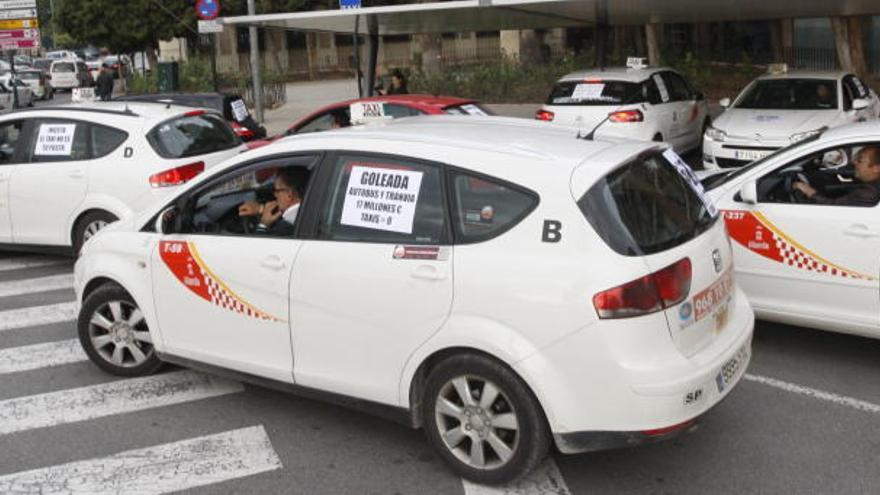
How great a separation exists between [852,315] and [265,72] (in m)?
28.3

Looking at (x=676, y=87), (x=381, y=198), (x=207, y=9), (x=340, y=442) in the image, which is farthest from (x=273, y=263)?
(x=207, y=9)

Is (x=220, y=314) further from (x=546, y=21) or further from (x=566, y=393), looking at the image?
(x=546, y=21)

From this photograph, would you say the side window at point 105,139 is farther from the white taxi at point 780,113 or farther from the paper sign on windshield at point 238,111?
the white taxi at point 780,113

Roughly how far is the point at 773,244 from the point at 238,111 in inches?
424

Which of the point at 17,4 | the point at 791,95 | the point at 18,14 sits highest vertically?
the point at 17,4

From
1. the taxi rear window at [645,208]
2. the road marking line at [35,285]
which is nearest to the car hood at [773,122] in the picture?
the taxi rear window at [645,208]

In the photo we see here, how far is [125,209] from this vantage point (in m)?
8.86

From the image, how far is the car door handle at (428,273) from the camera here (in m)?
4.34

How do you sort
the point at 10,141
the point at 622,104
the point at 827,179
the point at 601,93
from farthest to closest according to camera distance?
the point at 601,93 → the point at 622,104 → the point at 10,141 → the point at 827,179

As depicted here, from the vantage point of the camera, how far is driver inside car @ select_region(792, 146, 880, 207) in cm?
596

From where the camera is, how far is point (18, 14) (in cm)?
2194

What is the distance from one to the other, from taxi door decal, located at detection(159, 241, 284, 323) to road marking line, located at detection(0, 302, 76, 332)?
109 inches

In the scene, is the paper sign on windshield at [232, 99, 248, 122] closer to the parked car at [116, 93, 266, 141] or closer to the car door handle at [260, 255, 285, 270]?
the parked car at [116, 93, 266, 141]

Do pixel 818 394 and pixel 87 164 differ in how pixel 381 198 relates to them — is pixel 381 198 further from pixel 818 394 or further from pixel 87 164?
pixel 87 164
